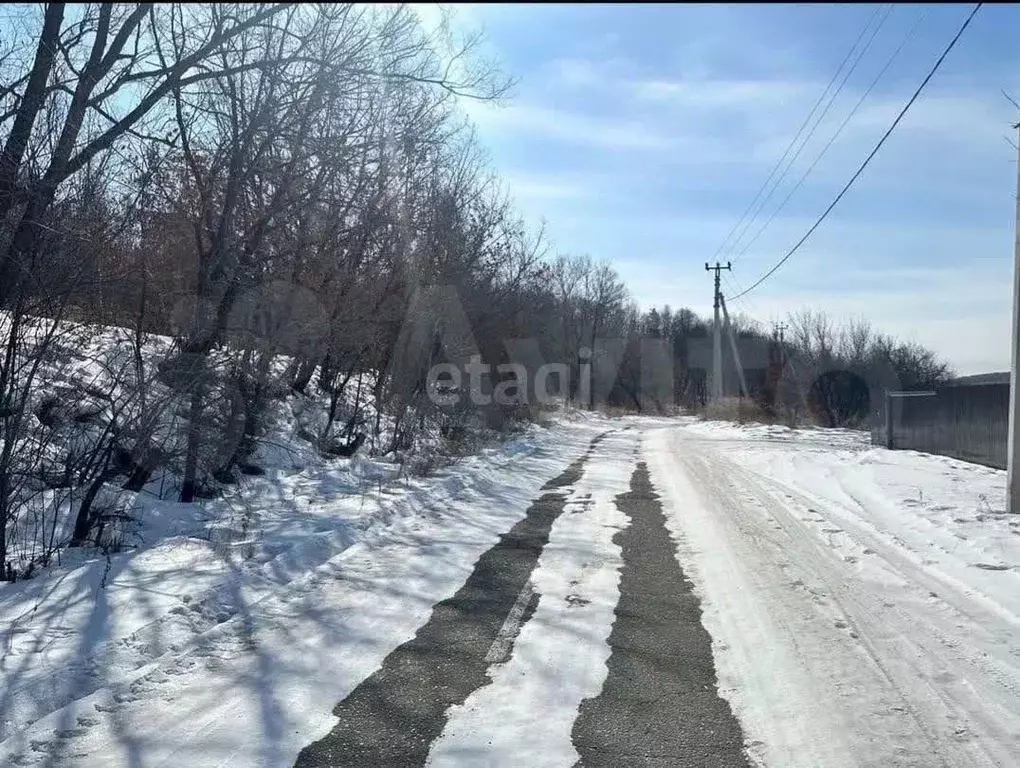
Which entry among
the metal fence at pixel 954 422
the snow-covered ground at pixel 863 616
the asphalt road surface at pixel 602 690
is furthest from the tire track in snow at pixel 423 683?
the metal fence at pixel 954 422

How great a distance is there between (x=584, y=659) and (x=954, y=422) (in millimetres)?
18110

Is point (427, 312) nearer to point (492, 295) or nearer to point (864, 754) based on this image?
point (492, 295)

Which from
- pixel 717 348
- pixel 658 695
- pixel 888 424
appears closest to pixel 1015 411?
pixel 658 695

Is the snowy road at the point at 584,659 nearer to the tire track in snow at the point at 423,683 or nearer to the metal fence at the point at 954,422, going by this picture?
the tire track in snow at the point at 423,683

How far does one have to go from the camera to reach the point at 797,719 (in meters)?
4.89

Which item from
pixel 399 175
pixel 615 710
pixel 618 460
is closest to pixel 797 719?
pixel 615 710

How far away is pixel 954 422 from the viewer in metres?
21.1

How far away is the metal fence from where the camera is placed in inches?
722

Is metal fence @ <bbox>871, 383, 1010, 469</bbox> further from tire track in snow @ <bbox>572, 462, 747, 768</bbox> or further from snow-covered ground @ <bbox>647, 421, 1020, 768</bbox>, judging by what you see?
tire track in snow @ <bbox>572, 462, 747, 768</bbox>

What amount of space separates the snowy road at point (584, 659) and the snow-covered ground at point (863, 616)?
2cm

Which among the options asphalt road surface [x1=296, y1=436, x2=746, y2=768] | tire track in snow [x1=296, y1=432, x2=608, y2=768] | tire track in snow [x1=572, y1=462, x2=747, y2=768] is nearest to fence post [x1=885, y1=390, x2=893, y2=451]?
asphalt road surface [x1=296, y1=436, x2=746, y2=768]

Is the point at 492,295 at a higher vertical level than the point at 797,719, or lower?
higher

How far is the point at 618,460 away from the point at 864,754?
59.0 feet

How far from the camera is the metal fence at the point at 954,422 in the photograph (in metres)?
18.3
